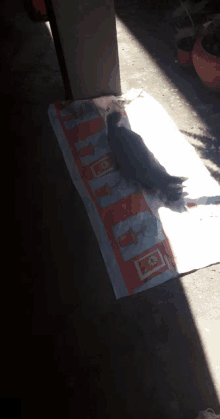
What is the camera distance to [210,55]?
1.50 metres

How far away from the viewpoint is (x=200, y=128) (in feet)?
5.11

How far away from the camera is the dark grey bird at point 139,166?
1.27m

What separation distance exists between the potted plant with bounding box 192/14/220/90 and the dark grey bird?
0.62 meters

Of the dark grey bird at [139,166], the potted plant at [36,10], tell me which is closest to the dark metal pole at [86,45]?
the dark grey bird at [139,166]

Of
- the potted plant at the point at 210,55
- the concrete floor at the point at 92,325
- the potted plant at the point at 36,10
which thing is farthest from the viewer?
the potted plant at the point at 36,10

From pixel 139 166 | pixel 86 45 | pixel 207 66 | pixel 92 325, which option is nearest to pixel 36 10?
pixel 86 45

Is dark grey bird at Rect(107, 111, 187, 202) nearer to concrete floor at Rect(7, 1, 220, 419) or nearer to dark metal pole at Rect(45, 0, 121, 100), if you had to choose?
concrete floor at Rect(7, 1, 220, 419)

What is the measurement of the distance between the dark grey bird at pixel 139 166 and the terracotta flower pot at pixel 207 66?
0.62 metres

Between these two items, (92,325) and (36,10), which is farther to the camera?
(36,10)

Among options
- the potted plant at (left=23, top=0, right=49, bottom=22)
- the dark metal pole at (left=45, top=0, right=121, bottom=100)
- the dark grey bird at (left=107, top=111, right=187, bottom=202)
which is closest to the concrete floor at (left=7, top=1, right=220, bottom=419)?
the dark grey bird at (left=107, top=111, right=187, bottom=202)

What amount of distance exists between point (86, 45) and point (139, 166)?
2.61 feet

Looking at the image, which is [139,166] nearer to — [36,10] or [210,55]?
[210,55]

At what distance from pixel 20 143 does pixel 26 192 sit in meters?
0.40

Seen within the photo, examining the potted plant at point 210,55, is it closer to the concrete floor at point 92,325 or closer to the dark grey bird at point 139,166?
the concrete floor at point 92,325
